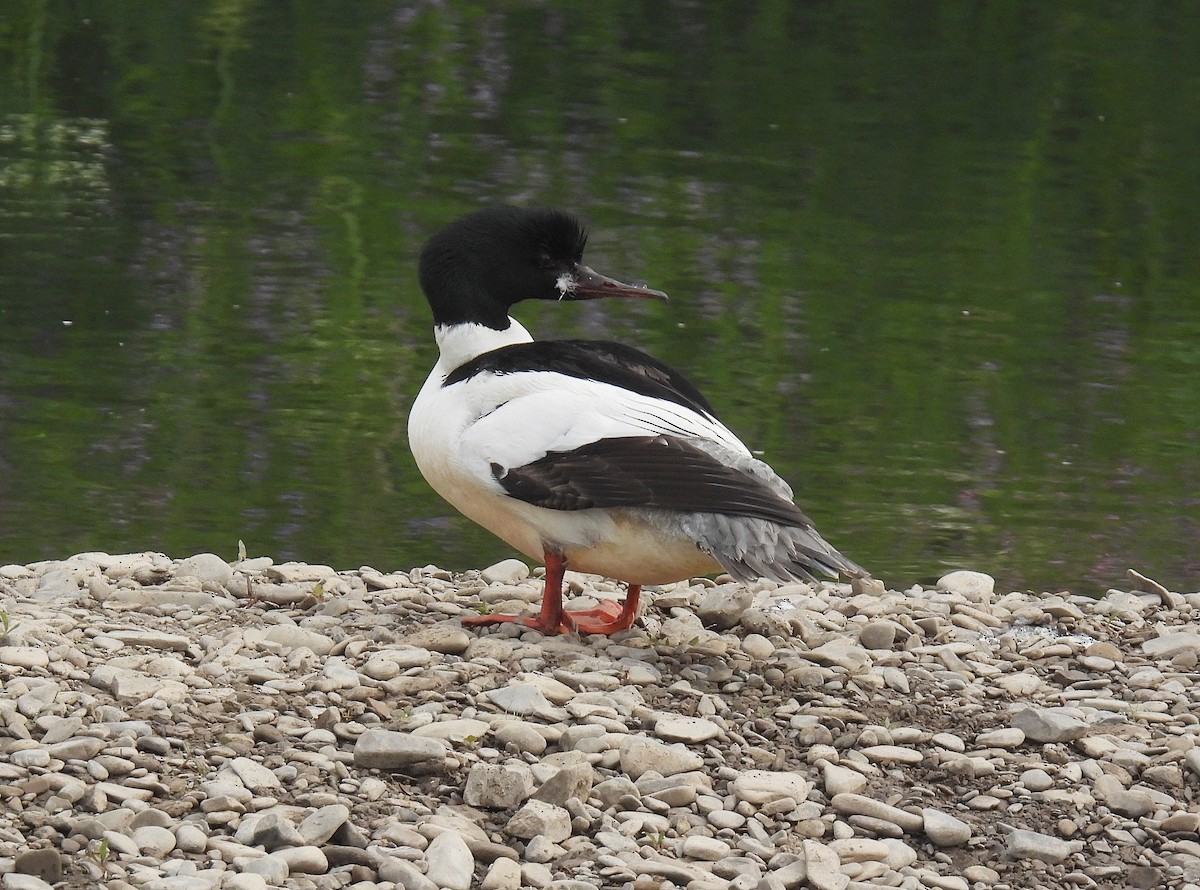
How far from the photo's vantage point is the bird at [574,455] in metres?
4.84

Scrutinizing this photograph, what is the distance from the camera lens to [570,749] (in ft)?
14.6

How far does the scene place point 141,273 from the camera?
35.3 feet

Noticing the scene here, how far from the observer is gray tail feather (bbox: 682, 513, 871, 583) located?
186 inches

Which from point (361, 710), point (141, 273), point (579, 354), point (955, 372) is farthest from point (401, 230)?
point (361, 710)

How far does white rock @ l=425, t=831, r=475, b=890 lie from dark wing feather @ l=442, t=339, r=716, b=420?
164 cm

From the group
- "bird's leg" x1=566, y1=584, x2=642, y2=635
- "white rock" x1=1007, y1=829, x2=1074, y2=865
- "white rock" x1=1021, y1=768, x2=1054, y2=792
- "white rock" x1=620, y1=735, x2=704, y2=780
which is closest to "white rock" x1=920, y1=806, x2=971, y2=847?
"white rock" x1=1007, y1=829, x2=1074, y2=865

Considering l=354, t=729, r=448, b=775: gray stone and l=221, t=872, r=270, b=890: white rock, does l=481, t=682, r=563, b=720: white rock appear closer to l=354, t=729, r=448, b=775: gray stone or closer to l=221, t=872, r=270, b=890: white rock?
l=354, t=729, r=448, b=775: gray stone

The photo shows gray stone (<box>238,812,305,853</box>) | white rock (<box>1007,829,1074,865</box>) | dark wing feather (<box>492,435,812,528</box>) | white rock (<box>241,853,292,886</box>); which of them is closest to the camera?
white rock (<box>241,853,292,886</box>)

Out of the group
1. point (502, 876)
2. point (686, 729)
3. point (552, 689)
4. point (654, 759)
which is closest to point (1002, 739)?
point (686, 729)

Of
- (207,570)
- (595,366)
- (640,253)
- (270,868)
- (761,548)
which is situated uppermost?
(595,366)

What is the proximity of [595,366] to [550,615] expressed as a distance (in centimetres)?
71

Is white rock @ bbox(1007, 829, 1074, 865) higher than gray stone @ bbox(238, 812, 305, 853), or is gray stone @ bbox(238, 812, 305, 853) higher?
gray stone @ bbox(238, 812, 305, 853)

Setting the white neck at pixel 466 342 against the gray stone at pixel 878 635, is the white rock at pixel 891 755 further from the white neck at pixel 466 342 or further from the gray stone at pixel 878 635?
the white neck at pixel 466 342

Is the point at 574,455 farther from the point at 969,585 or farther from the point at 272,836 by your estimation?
the point at 969,585
